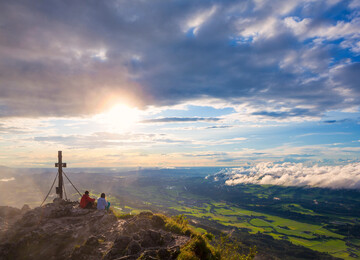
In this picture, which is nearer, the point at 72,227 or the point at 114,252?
the point at 114,252

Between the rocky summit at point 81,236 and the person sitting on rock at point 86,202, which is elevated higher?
the person sitting on rock at point 86,202

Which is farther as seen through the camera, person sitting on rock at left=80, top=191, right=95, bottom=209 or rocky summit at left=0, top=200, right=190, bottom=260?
person sitting on rock at left=80, top=191, right=95, bottom=209

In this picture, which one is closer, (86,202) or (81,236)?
(81,236)

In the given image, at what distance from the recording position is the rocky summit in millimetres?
12148

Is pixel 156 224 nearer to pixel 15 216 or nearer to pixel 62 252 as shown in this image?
pixel 62 252

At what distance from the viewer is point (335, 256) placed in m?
139

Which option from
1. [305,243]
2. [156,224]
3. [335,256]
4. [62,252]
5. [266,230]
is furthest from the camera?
[266,230]

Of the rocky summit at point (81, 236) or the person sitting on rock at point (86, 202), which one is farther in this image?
the person sitting on rock at point (86, 202)

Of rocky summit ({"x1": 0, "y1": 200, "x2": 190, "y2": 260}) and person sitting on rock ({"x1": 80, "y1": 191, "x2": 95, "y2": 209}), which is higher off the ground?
person sitting on rock ({"x1": 80, "y1": 191, "x2": 95, "y2": 209})

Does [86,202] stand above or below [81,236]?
above

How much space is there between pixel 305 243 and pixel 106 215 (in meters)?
198

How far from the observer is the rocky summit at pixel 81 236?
12.1 meters

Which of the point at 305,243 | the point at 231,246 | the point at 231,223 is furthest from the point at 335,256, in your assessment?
the point at 231,246

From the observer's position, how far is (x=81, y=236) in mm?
16375
